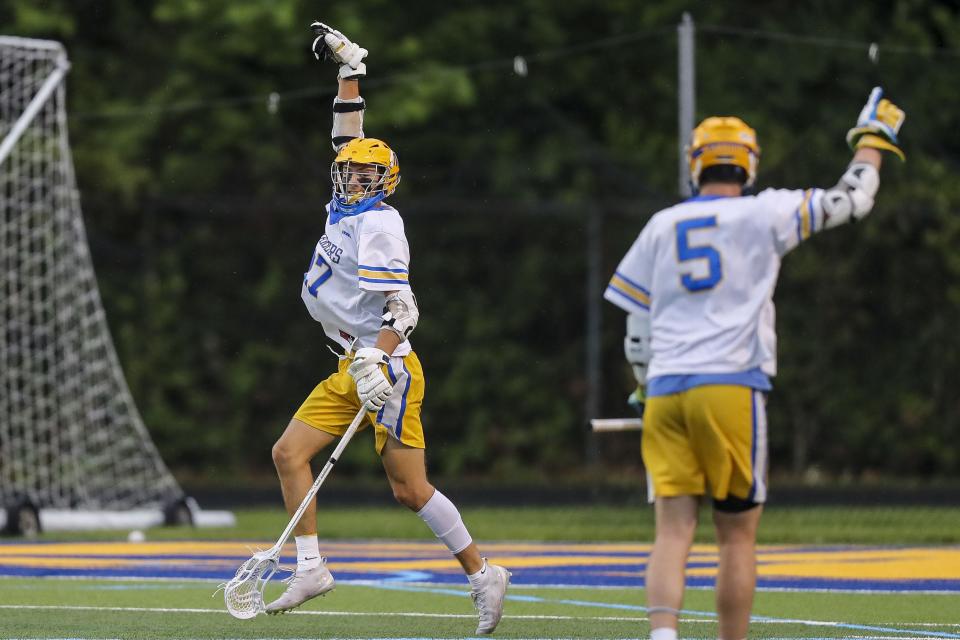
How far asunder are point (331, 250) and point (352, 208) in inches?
7.2

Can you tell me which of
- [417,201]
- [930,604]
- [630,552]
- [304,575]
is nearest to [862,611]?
[930,604]

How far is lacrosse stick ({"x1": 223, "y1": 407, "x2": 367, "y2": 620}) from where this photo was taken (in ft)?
24.1

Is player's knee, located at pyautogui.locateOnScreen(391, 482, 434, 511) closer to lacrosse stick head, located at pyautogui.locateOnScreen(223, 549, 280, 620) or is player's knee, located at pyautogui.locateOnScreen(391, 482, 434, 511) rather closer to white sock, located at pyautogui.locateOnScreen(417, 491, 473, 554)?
white sock, located at pyautogui.locateOnScreen(417, 491, 473, 554)

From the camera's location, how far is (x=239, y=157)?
21406mm

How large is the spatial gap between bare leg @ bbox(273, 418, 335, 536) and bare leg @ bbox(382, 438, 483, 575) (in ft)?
1.00

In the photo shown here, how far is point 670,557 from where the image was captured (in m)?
5.41

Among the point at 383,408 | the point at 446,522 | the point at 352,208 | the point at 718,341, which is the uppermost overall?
the point at 352,208

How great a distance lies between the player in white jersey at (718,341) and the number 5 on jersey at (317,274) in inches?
93.5

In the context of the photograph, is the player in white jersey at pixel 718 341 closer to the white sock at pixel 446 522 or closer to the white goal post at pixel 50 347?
the white sock at pixel 446 522

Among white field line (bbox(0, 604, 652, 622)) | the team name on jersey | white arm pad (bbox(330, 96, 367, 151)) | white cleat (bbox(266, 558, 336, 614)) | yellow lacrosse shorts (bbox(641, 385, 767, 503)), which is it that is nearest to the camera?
yellow lacrosse shorts (bbox(641, 385, 767, 503))

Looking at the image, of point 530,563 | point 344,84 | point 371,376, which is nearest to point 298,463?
point 371,376

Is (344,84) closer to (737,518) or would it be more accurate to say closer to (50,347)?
(737,518)

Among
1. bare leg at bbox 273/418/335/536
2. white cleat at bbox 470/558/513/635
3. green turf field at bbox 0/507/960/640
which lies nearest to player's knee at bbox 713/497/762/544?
green turf field at bbox 0/507/960/640

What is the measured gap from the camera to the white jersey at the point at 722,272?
5.44m
